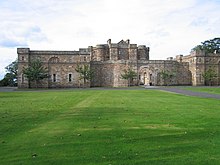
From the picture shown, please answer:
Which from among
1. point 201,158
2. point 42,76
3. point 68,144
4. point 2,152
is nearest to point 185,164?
point 201,158

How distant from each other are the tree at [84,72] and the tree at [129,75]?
7062 mm

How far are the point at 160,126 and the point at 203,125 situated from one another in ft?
5.29

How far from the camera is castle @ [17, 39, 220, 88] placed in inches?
2544

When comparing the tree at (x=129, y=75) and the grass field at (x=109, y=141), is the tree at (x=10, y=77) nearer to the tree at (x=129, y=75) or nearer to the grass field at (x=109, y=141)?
the tree at (x=129, y=75)

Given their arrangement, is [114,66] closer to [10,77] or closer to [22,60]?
[22,60]

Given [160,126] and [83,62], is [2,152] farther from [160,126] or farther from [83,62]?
[83,62]

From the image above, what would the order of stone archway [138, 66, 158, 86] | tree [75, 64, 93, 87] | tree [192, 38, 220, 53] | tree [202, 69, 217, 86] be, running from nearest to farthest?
tree [75, 64, 93, 87], stone archway [138, 66, 158, 86], tree [202, 69, 217, 86], tree [192, 38, 220, 53]

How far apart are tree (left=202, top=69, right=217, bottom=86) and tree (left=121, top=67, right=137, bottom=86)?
17.7m

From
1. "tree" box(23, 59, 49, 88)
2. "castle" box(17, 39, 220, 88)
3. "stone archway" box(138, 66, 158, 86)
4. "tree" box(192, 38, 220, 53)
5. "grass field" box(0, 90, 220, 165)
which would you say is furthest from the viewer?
"tree" box(192, 38, 220, 53)

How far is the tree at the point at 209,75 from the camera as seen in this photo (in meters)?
70.0

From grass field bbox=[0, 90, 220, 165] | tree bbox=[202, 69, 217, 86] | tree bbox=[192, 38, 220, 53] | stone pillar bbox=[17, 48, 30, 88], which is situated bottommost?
grass field bbox=[0, 90, 220, 165]

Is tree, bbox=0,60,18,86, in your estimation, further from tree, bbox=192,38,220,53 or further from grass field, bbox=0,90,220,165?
grass field, bbox=0,90,220,165

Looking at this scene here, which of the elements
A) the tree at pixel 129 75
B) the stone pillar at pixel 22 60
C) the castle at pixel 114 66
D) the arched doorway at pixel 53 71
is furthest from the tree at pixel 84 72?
the stone pillar at pixel 22 60

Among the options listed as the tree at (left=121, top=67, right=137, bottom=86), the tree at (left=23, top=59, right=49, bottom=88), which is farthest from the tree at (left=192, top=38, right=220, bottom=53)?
the tree at (left=23, top=59, right=49, bottom=88)
